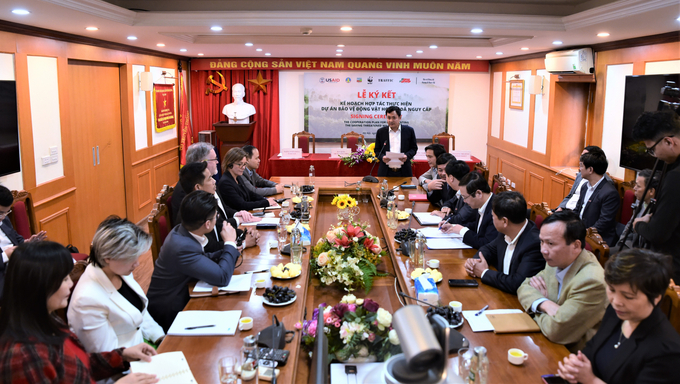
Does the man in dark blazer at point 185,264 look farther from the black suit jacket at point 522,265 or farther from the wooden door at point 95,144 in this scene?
the wooden door at point 95,144

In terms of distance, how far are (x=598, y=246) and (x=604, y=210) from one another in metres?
1.59

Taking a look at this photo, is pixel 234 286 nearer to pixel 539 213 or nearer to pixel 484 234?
pixel 484 234

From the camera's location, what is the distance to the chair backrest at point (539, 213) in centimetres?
356

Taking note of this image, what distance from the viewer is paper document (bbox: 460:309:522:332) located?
2.32 metres

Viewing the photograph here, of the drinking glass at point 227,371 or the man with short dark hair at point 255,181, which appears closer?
the drinking glass at point 227,371

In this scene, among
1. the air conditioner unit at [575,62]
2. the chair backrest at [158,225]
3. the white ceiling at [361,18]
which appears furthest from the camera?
the air conditioner unit at [575,62]

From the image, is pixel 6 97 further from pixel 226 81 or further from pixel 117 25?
pixel 226 81

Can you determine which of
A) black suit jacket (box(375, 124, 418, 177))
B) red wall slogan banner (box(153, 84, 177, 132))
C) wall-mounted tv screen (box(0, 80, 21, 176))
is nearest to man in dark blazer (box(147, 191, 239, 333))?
wall-mounted tv screen (box(0, 80, 21, 176))

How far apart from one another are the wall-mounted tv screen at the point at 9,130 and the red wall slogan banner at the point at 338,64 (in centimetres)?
543

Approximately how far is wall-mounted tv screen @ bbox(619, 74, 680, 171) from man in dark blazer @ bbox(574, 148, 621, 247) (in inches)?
39.0

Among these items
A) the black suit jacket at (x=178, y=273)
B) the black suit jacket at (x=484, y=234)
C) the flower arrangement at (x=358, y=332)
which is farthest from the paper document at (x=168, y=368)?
the black suit jacket at (x=484, y=234)

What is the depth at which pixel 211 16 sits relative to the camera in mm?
4664

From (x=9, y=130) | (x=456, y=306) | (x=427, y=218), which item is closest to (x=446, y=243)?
(x=427, y=218)

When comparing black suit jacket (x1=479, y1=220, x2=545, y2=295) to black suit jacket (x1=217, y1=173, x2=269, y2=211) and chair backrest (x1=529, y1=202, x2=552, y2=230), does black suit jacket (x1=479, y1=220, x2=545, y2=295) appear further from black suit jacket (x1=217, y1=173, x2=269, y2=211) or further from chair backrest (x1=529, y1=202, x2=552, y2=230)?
black suit jacket (x1=217, y1=173, x2=269, y2=211)
